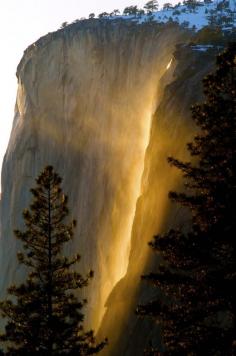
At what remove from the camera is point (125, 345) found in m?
25.5

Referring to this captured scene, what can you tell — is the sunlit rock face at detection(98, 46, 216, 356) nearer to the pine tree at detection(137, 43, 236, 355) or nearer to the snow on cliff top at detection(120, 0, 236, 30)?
the pine tree at detection(137, 43, 236, 355)

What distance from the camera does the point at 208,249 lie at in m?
12.5

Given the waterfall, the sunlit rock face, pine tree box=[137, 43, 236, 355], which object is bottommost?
pine tree box=[137, 43, 236, 355]

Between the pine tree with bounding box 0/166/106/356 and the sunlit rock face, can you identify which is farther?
the sunlit rock face

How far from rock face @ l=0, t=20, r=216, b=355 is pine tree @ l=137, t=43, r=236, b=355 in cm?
1155

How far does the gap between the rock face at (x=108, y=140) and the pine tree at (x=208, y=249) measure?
11550 millimetres

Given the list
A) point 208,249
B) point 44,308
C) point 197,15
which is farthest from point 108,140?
point 208,249

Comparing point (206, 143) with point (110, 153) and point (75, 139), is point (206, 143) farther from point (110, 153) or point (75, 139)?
point (75, 139)

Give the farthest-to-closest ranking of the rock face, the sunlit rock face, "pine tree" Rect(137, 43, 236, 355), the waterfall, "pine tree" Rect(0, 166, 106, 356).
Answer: the waterfall < the rock face < the sunlit rock face < "pine tree" Rect(0, 166, 106, 356) < "pine tree" Rect(137, 43, 236, 355)

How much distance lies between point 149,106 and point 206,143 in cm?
3195

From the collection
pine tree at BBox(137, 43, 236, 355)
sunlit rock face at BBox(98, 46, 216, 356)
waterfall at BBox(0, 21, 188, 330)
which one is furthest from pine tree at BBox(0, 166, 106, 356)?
waterfall at BBox(0, 21, 188, 330)

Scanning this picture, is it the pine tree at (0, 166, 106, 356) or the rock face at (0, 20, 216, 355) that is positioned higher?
the rock face at (0, 20, 216, 355)

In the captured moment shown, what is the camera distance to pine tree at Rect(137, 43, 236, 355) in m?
12.1

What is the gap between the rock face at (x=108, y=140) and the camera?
1179 inches
